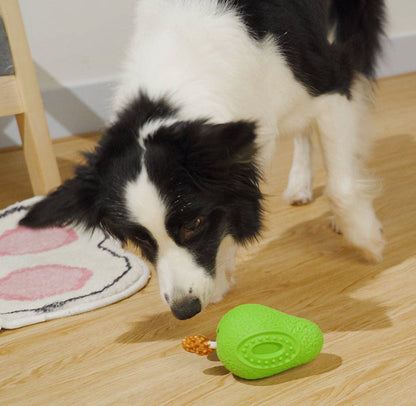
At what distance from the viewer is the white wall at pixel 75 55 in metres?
3.34

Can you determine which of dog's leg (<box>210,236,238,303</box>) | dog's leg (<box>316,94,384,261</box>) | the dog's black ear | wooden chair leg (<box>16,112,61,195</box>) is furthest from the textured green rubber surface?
wooden chair leg (<box>16,112,61,195</box>)

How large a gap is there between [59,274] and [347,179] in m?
0.93

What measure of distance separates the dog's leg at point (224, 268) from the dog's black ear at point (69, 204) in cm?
33

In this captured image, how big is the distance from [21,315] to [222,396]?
69 centimetres

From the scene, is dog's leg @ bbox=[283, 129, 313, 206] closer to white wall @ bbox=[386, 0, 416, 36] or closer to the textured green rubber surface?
the textured green rubber surface

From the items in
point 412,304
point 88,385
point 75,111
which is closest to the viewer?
point 88,385

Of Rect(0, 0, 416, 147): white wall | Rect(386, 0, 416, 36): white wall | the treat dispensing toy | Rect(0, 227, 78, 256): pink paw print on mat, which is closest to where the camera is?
the treat dispensing toy

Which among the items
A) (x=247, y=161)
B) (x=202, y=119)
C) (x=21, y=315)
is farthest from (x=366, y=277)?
(x=21, y=315)

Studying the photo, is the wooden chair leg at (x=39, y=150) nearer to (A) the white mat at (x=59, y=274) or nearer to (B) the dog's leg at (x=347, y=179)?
(A) the white mat at (x=59, y=274)

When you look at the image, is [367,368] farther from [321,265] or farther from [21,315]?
[21,315]

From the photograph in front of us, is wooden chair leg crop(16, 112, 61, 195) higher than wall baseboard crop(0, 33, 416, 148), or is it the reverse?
wooden chair leg crop(16, 112, 61, 195)

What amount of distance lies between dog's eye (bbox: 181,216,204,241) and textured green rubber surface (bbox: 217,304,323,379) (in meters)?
0.20

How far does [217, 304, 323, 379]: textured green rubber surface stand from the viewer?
3.84 ft

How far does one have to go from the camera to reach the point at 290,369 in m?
1.26
